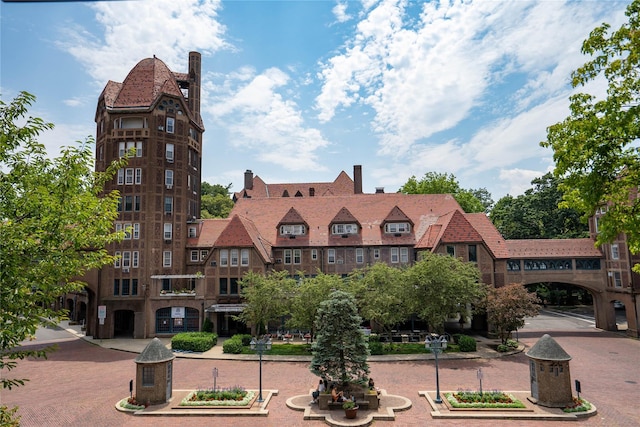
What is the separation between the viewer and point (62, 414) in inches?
748

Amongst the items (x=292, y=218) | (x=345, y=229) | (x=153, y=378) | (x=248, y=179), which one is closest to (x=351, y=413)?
(x=153, y=378)

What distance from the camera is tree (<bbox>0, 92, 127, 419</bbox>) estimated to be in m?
8.10

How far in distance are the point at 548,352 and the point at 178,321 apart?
31524mm

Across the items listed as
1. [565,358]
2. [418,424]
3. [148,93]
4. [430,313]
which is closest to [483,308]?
[430,313]

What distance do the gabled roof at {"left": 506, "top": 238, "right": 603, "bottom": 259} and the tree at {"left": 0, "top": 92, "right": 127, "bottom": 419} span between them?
40.8 meters

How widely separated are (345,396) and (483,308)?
20.5m

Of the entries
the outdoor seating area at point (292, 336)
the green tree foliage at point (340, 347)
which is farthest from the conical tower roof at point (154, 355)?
the outdoor seating area at point (292, 336)

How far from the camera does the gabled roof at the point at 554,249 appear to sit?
42347 mm

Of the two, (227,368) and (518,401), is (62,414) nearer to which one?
(227,368)

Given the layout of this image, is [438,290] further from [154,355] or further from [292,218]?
[154,355]

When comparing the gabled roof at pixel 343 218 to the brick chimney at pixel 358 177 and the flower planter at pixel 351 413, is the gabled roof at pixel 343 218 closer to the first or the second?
the brick chimney at pixel 358 177

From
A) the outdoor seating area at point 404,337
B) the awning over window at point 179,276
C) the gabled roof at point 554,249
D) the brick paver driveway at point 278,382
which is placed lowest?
the brick paver driveway at point 278,382

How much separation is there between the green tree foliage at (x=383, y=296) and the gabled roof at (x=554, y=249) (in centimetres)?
1579

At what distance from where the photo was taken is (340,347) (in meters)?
20.5
